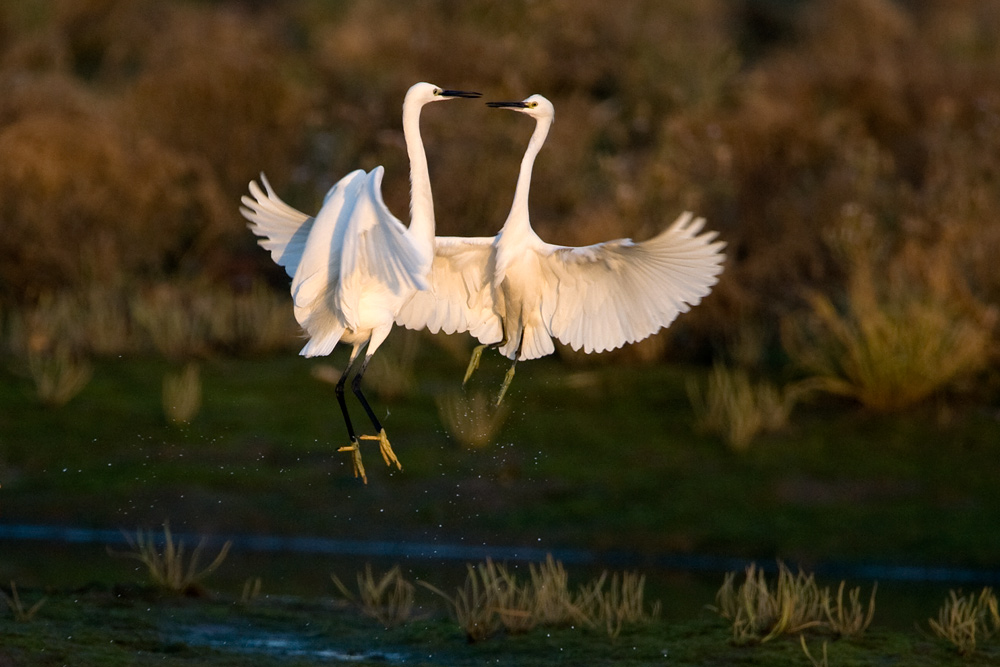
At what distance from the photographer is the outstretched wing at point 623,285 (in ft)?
19.6

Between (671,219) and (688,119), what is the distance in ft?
7.68

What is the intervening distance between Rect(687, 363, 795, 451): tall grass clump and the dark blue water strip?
145 centimetres

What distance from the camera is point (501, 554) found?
9461 mm

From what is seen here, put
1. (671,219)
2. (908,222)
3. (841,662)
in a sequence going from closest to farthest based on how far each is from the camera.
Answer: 1. (841,662)
2. (908,222)
3. (671,219)

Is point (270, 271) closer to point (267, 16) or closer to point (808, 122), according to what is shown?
point (808, 122)

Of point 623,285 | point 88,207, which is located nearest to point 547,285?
point 623,285

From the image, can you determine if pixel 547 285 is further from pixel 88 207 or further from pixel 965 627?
pixel 88 207

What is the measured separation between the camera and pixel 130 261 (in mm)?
14203

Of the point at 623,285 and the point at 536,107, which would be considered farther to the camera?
the point at 623,285

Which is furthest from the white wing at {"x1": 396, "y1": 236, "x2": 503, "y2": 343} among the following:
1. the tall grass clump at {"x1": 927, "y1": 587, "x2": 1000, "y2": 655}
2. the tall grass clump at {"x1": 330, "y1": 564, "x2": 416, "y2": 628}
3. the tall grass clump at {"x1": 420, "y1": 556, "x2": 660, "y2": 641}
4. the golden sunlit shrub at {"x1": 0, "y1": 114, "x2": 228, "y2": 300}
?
the golden sunlit shrub at {"x1": 0, "y1": 114, "x2": 228, "y2": 300}

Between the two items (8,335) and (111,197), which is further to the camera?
(111,197)

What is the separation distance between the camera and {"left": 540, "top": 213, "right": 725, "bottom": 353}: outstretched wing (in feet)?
19.6

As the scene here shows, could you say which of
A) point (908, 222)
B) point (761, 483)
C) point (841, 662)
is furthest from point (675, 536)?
point (908, 222)

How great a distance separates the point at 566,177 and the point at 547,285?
9001 mm
